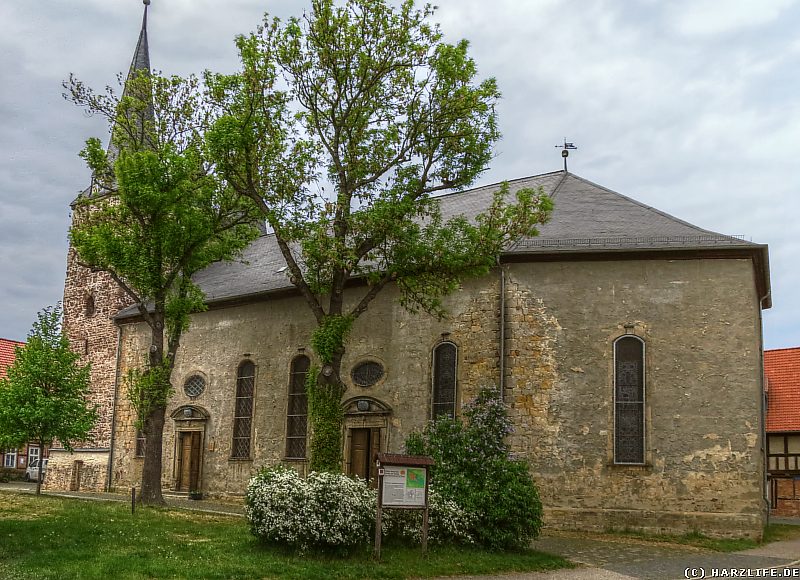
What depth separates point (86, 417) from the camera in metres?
23.6

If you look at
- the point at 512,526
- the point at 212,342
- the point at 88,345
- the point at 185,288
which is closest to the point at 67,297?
Answer: the point at 88,345

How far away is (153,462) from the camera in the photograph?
20.5 metres

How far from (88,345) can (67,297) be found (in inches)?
97.5

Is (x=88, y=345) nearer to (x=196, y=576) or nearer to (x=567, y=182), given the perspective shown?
(x=567, y=182)

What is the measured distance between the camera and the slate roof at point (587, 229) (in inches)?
728

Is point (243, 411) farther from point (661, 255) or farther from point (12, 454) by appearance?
point (12, 454)

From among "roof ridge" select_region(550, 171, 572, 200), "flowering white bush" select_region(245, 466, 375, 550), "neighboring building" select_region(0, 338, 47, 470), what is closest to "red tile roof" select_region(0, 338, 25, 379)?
"neighboring building" select_region(0, 338, 47, 470)

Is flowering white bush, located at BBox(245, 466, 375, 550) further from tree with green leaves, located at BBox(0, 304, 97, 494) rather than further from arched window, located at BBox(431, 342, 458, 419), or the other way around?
tree with green leaves, located at BBox(0, 304, 97, 494)

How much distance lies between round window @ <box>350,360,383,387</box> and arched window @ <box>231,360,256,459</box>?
154 inches

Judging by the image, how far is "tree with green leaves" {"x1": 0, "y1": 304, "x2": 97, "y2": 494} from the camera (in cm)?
2234

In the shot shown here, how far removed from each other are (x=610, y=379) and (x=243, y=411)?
10978mm

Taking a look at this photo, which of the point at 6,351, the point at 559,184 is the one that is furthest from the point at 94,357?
the point at 559,184

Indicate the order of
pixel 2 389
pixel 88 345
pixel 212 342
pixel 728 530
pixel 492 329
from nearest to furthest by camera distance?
pixel 728 530 < pixel 492 329 < pixel 2 389 < pixel 212 342 < pixel 88 345

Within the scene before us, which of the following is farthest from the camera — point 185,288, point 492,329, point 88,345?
point 88,345
